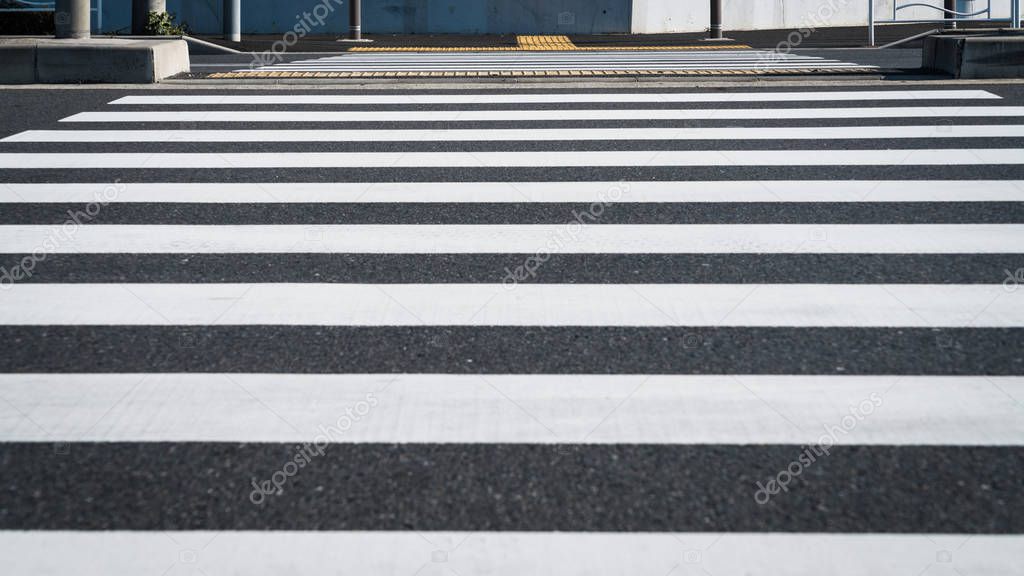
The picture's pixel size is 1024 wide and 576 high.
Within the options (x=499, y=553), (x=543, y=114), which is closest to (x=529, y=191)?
(x=543, y=114)

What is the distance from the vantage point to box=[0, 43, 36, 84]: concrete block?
1080cm

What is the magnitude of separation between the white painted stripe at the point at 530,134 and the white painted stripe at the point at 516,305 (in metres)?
3.51

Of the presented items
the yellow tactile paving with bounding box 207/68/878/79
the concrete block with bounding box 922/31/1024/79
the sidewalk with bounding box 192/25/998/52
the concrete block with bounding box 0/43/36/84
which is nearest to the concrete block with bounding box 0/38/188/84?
the concrete block with bounding box 0/43/36/84

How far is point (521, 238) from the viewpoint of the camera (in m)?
5.70

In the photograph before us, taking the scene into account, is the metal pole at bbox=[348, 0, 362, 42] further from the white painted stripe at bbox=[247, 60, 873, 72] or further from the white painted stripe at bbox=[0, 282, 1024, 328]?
the white painted stripe at bbox=[0, 282, 1024, 328]

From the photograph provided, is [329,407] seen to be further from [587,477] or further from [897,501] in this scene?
[897,501]

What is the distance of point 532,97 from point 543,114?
40.4 inches

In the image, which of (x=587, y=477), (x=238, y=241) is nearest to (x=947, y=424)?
(x=587, y=477)

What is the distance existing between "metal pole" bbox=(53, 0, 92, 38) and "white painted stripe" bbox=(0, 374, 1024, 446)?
8446 millimetres

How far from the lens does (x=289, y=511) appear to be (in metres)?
3.02

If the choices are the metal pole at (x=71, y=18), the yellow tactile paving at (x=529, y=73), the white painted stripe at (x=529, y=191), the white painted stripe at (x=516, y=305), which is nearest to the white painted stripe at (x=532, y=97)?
the yellow tactile paving at (x=529, y=73)

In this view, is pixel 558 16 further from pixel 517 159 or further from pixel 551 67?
pixel 517 159

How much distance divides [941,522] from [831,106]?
724 cm

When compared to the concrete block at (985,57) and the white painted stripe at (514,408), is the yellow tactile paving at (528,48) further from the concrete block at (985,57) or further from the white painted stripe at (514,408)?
the white painted stripe at (514,408)
